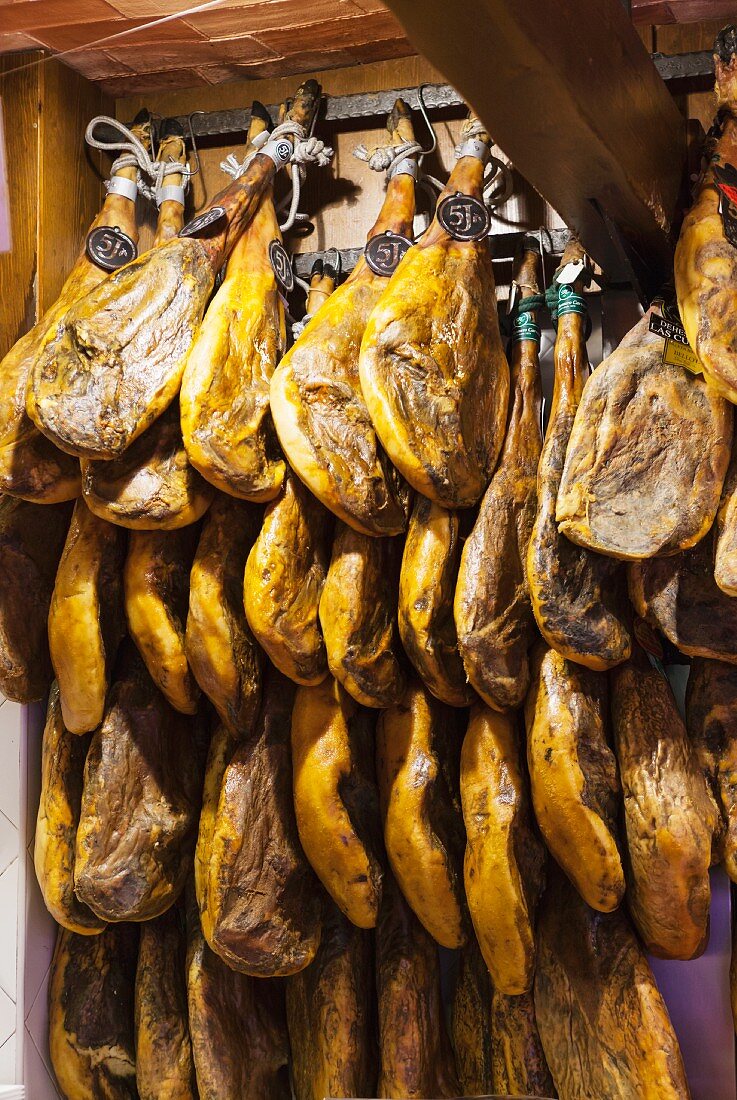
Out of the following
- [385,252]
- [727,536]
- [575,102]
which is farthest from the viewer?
[385,252]

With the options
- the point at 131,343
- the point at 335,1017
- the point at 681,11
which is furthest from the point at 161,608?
the point at 681,11

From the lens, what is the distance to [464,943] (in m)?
1.97

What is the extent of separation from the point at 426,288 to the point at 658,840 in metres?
1.01

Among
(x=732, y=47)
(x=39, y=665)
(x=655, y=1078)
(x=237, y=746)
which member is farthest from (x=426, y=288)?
(x=655, y=1078)

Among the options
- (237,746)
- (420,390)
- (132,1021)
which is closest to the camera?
(420,390)

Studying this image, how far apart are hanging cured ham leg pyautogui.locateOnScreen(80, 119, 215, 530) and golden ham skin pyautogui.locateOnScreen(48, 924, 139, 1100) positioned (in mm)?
915

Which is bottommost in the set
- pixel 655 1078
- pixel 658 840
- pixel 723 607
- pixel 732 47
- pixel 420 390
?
pixel 655 1078

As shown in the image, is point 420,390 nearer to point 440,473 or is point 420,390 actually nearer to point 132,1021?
point 440,473

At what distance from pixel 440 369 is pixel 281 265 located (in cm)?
49

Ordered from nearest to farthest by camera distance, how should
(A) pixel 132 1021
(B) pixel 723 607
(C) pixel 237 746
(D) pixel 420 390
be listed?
(B) pixel 723 607
(D) pixel 420 390
(C) pixel 237 746
(A) pixel 132 1021

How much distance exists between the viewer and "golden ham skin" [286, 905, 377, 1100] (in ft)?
6.64

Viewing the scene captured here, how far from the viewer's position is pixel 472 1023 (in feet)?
6.79

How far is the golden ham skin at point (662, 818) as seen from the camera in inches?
69.1

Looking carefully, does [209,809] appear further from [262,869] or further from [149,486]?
[149,486]
